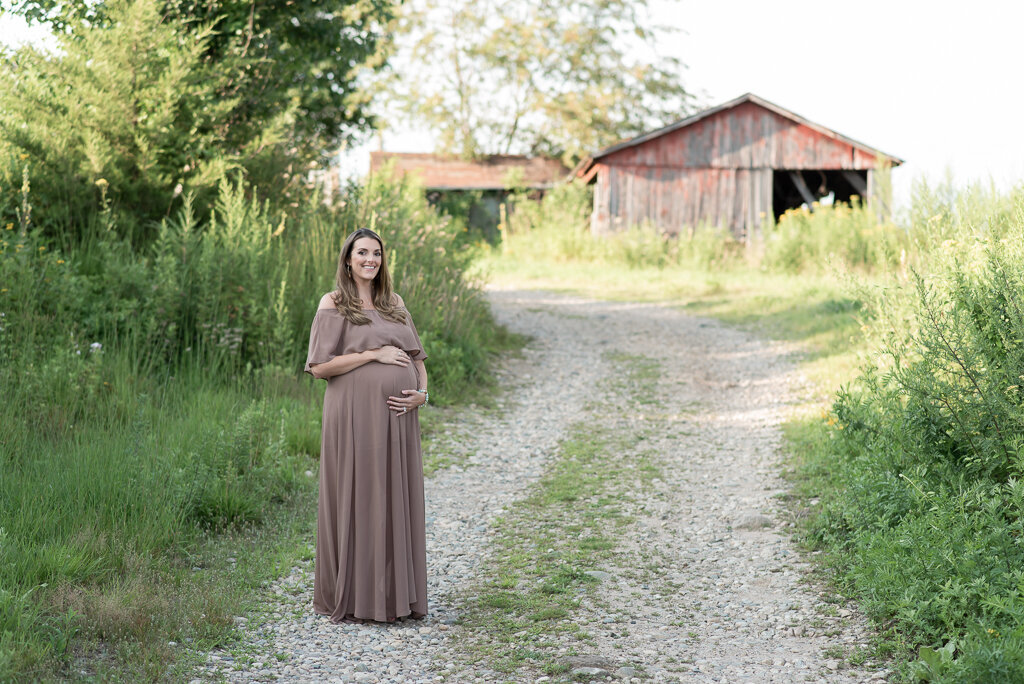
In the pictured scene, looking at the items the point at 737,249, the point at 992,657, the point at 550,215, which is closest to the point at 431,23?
Result: the point at 550,215

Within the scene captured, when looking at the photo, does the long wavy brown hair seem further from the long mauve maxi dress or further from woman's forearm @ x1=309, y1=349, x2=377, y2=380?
woman's forearm @ x1=309, y1=349, x2=377, y2=380

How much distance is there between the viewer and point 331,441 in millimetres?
4828

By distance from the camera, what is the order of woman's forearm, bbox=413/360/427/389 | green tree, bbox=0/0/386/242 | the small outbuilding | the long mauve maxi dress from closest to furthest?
the long mauve maxi dress, woman's forearm, bbox=413/360/427/389, green tree, bbox=0/0/386/242, the small outbuilding

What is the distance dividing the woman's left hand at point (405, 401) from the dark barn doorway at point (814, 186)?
19.5 m

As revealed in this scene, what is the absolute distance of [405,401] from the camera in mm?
4848

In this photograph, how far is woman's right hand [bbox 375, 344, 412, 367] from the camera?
4852mm

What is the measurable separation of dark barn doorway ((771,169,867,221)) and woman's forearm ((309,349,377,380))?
1959cm

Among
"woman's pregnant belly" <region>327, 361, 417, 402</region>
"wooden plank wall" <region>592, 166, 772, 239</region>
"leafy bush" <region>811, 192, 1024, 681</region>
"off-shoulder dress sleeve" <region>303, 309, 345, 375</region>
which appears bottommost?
"leafy bush" <region>811, 192, 1024, 681</region>

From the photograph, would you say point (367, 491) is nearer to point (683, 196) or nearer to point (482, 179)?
point (683, 196)

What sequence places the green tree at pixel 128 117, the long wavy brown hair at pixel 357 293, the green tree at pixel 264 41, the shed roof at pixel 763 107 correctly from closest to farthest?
the long wavy brown hair at pixel 357 293 → the green tree at pixel 128 117 → the green tree at pixel 264 41 → the shed roof at pixel 763 107

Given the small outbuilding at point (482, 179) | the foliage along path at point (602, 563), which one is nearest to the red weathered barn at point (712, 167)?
the small outbuilding at point (482, 179)

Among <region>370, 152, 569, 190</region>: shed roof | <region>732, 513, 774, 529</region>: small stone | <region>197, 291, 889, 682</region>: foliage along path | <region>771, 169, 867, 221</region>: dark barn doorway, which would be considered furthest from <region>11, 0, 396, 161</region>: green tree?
<region>370, 152, 569, 190</region>: shed roof

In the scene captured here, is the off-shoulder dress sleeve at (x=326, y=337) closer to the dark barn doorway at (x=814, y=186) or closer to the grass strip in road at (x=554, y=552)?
the grass strip in road at (x=554, y=552)

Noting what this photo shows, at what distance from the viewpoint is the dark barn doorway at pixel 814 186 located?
2364cm
